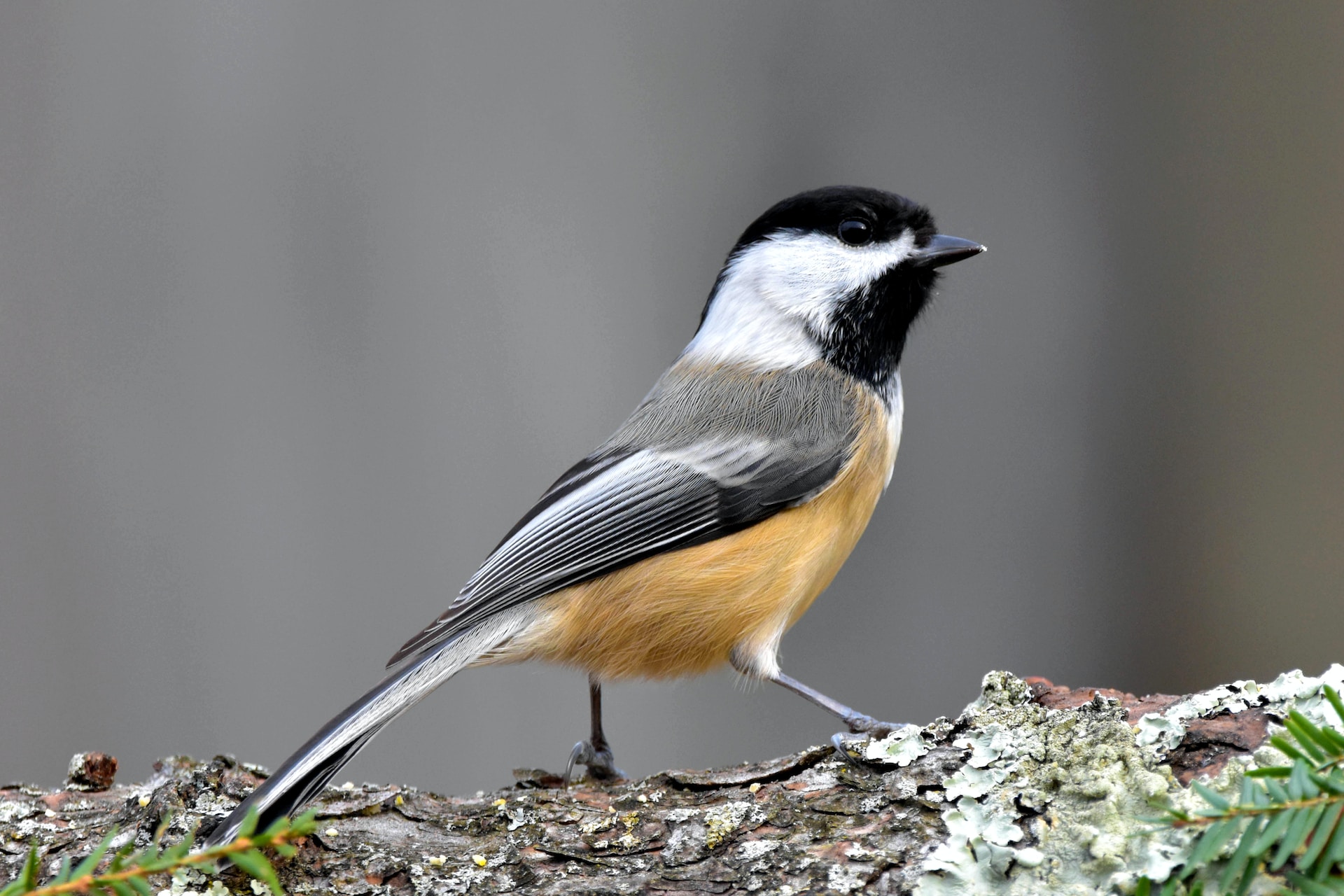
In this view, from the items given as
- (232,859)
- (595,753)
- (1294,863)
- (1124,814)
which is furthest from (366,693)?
(1294,863)

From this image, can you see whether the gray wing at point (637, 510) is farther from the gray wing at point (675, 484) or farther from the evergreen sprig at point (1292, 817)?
the evergreen sprig at point (1292, 817)

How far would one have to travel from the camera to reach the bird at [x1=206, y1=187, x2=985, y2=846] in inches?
53.3

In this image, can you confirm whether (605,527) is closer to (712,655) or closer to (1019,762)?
(712,655)

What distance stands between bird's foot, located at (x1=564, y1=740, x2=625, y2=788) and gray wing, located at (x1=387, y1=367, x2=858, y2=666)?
303mm

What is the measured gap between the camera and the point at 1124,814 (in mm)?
832

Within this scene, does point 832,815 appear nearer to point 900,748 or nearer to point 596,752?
point 900,748

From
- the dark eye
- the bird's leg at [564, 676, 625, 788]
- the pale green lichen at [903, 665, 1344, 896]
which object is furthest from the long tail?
the dark eye

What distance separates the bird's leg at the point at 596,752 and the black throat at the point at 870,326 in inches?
26.2

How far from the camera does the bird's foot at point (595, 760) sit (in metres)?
1.49

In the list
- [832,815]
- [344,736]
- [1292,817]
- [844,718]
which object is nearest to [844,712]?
[844,718]

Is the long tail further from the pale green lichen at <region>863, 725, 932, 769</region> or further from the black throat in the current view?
the black throat

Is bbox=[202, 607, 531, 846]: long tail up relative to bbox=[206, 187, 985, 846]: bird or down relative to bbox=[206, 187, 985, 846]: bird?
down

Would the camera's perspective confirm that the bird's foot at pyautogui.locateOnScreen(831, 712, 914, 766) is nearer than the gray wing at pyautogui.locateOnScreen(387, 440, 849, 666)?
Yes

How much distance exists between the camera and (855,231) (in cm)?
168
